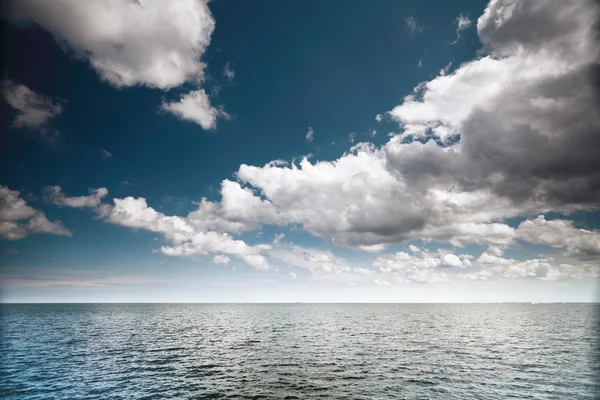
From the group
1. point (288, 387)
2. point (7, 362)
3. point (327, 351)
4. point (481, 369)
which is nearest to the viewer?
point (288, 387)

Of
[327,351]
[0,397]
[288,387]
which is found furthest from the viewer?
[327,351]

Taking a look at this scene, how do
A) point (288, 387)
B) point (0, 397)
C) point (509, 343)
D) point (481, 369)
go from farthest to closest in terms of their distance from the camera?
point (509, 343) < point (481, 369) < point (288, 387) < point (0, 397)

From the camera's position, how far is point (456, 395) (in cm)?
3216

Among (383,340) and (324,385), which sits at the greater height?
(324,385)

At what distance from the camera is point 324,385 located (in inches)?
1394

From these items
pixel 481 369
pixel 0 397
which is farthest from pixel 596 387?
pixel 0 397

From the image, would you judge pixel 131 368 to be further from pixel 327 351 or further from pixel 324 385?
pixel 327 351

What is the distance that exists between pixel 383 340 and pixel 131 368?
171 feet

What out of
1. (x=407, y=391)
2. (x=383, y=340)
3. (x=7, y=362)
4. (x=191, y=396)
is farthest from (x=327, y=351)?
(x=7, y=362)

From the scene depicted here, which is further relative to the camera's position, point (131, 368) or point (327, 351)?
point (327, 351)

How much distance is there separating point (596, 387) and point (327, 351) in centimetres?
3746

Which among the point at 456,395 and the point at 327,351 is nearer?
the point at 456,395

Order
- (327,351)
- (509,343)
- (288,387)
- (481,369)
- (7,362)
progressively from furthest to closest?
(509,343)
(327,351)
(7,362)
(481,369)
(288,387)

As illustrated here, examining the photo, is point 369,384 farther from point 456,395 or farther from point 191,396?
point 191,396
